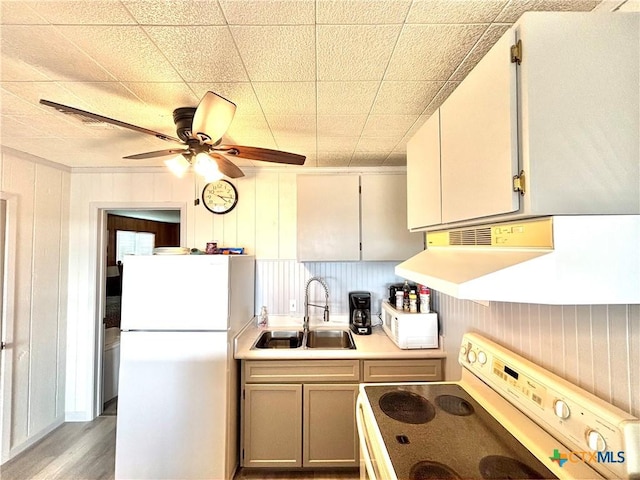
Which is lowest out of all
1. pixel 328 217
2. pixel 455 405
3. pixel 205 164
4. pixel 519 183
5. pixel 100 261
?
pixel 455 405

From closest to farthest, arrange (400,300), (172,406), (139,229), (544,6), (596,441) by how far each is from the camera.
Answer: (596,441) < (544,6) < (172,406) < (400,300) < (139,229)

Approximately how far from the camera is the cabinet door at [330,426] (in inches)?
75.6

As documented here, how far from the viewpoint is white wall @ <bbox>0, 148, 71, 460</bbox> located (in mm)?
2150

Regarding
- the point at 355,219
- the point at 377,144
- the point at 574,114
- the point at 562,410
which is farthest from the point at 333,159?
the point at 562,410

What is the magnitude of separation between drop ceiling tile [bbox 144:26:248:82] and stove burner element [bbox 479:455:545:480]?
171cm

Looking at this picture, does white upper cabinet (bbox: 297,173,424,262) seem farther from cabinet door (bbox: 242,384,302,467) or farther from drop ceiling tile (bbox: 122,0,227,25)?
drop ceiling tile (bbox: 122,0,227,25)

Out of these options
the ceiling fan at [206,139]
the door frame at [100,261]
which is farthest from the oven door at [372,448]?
the door frame at [100,261]

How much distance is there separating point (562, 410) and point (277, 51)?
63.8 inches

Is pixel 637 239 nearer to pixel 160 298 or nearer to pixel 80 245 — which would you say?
pixel 160 298

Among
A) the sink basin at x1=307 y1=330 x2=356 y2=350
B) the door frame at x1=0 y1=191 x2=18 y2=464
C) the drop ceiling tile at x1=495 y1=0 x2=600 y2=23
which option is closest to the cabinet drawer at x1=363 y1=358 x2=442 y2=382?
the sink basin at x1=307 y1=330 x2=356 y2=350

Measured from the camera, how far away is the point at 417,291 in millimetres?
2383

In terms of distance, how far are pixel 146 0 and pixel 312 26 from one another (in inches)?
20.8

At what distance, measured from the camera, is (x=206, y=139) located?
1312 mm

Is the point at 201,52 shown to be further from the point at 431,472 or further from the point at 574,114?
the point at 431,472
